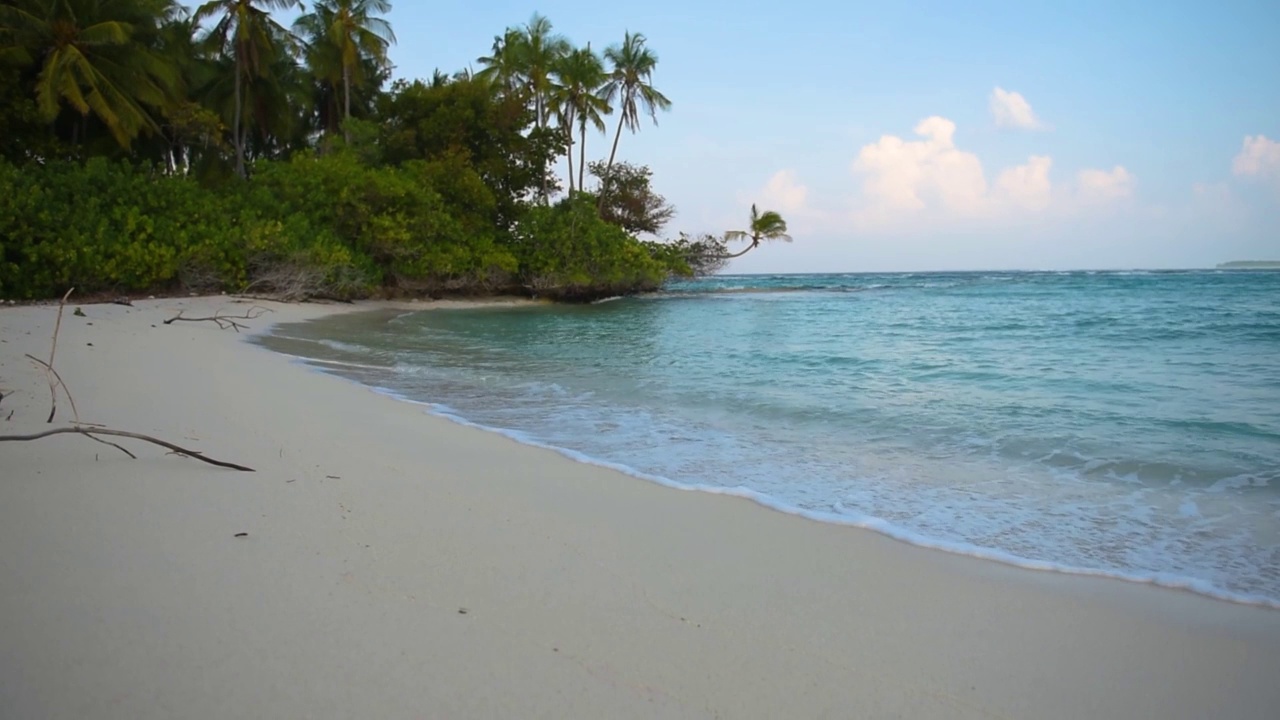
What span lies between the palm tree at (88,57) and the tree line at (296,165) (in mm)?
66

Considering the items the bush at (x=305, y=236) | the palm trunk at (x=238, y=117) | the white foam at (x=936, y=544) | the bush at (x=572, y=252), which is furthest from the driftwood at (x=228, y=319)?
the bush at (x=572, y=252)

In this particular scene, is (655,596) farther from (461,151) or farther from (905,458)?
(461,151)

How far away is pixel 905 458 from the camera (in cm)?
508

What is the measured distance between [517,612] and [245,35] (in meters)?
27.3

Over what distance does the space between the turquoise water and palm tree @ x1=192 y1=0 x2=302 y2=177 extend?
15.8m

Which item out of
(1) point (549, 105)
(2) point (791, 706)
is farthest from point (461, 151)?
(2) point (791, 706)

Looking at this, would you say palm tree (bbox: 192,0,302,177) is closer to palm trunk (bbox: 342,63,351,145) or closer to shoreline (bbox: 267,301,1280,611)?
palm trunk (bbox: 342,63,351,145)

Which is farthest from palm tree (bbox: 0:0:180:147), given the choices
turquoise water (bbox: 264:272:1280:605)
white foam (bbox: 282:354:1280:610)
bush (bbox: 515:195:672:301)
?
white foam (bbox: 282:354:1280:610)

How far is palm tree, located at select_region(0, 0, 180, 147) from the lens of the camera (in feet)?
60.8

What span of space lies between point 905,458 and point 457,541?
3.34m

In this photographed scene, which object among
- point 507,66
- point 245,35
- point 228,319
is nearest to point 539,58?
point 507,66

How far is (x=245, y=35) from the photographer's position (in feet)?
78.6

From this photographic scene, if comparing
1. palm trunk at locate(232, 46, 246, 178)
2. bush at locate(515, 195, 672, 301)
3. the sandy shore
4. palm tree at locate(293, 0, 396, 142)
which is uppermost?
palm tree at locate(293, 0, 396, 142)

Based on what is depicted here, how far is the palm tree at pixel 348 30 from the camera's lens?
2847 centimetres
